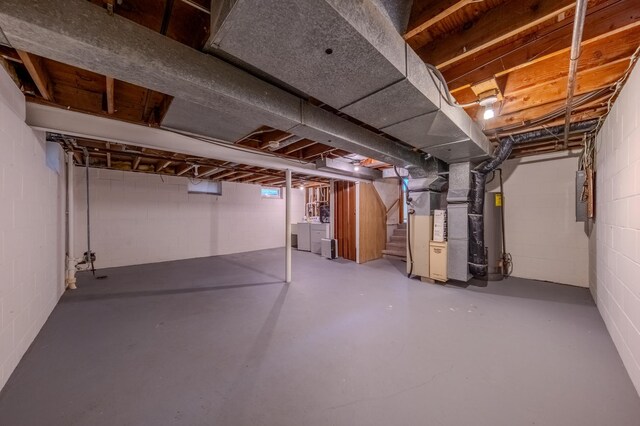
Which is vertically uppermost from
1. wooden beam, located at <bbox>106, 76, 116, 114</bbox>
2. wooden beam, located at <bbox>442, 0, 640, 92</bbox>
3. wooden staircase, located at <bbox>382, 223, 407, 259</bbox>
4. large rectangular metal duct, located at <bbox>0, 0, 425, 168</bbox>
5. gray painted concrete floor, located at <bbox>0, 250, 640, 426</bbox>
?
wooden beam, located at <bbox>442, 0, 640, 92</bbox>

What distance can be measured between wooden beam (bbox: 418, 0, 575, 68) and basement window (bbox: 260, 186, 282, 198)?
6480mm

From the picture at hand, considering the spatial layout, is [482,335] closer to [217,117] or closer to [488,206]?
[488,206]

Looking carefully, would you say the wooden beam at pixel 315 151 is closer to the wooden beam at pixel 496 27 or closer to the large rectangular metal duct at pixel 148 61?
the large rectangular metal duct at pixel 148 61

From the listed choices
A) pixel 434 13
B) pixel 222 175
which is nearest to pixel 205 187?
pixel 222 175

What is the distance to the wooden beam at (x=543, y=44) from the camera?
4.76ft

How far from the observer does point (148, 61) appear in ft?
4.07

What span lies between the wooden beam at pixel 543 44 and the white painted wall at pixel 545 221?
107 inches

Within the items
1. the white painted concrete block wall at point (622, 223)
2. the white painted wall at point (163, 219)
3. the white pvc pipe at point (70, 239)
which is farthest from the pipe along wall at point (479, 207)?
the white pvc pipe at point (70, 239)

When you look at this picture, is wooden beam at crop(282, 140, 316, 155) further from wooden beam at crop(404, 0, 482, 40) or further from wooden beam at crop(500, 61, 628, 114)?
wooden beam at crop(500, 61, 628, 114)

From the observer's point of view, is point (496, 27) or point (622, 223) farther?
point (622, 223)

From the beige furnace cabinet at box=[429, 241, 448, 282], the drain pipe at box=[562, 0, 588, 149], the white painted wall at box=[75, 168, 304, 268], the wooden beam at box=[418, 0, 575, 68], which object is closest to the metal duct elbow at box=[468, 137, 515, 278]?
the beige furnace cabinet at box=[429, 241, 448, 282]

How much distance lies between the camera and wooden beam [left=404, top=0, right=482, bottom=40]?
127 centimetres

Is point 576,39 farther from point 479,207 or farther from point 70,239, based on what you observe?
point 70,239

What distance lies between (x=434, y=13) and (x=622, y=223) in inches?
82.3
